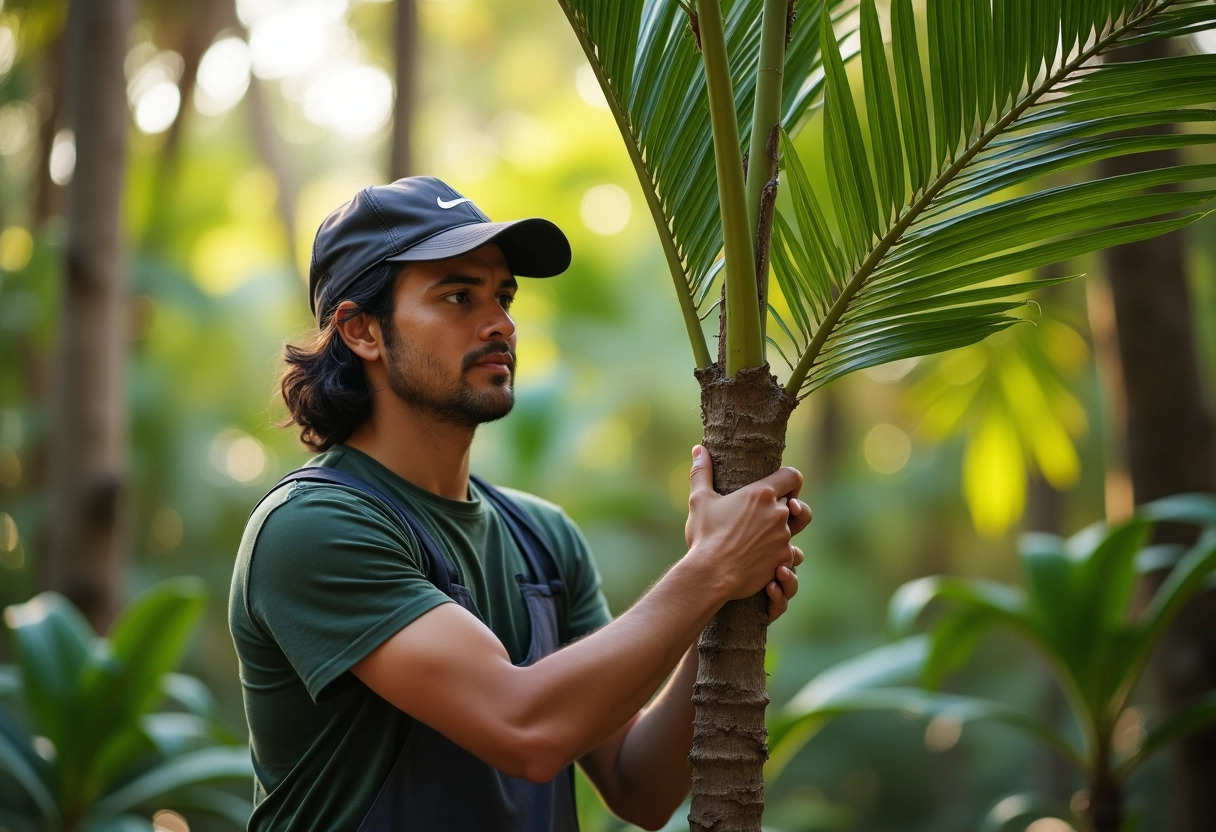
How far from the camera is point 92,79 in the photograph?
406 cm

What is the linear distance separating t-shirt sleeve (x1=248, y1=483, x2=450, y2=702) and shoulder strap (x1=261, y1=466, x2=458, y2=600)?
0.12ft

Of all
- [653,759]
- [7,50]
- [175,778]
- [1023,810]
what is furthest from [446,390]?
[7,50]

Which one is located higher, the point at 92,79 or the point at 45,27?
the point at 45,27

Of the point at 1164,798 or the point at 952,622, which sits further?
the point at 1164,798

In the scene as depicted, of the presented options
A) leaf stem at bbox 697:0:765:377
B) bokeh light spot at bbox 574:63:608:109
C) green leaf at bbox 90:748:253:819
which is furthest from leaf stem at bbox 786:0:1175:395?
bokeh light spot at bbox 574:63:608:109

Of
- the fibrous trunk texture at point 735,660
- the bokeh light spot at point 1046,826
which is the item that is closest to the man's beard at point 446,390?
the fibrous trunk texture at point 735,660

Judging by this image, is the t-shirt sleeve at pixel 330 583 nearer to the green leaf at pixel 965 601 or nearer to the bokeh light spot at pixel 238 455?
the green leaf at pixel 965 601

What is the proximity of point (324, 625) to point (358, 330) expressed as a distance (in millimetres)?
578

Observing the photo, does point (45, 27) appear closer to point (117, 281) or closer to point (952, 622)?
point (117, 281)

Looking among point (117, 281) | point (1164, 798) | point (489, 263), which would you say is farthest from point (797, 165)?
point (1164, 798)

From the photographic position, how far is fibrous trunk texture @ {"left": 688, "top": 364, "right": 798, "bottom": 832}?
5.20ft

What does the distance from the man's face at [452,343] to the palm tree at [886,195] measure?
33 centimetres

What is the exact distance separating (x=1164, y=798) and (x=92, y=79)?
24.1ft

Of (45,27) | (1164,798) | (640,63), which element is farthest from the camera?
(1164,798)
